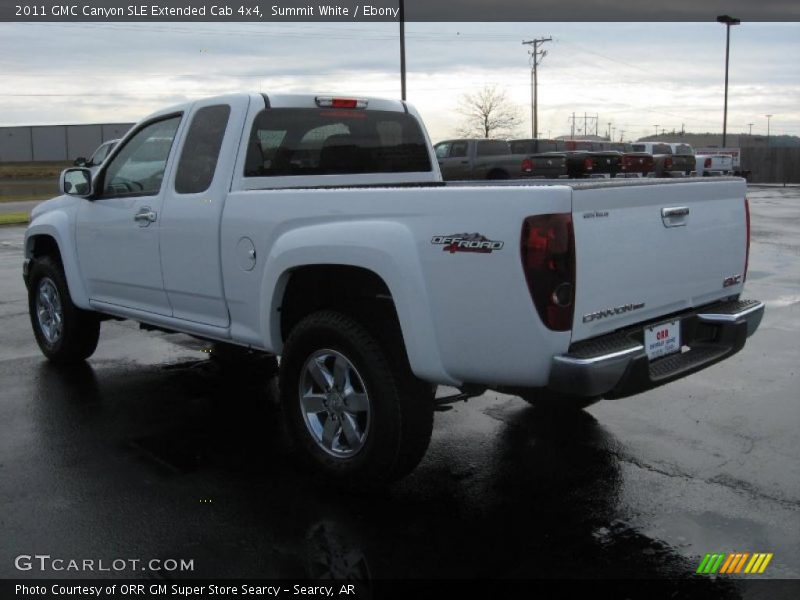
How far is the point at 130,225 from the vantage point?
574 centimetres

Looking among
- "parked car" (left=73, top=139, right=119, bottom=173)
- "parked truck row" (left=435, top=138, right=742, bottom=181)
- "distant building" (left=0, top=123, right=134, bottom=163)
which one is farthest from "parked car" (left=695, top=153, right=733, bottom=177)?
"distant building" (left=0, top=123, right=134, bottom=163)

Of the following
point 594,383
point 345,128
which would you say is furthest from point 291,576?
point 345,128

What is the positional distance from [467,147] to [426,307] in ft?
82.0

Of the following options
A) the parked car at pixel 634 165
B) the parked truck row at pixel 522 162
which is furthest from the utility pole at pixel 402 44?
the parked car at pixel 634 165

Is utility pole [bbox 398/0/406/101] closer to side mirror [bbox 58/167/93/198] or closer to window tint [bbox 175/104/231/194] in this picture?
side mirror [bbox 58/167/93/198]

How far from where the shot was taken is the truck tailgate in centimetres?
365

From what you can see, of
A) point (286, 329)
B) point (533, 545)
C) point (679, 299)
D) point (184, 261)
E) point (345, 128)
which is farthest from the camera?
point (345, 128)

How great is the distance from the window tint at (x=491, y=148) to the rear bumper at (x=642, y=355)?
24006mm

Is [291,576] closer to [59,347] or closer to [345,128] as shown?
[345,128]

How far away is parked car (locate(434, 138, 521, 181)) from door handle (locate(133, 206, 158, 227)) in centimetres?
2277

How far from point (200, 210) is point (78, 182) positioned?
5.30 ft

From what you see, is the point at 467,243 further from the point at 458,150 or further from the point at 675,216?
the point at 458,150

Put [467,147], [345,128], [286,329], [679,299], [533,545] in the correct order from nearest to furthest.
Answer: [533,545] → [679,299] → [286,329] → [345,128] → [467,147]

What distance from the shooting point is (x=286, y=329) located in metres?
4.80
